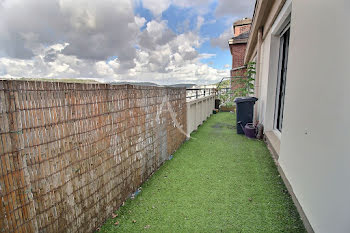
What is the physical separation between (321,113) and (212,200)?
1.57m

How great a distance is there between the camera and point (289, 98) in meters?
2.51

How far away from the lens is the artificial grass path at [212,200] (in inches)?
75.7

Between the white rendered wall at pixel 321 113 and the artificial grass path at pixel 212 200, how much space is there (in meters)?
0.33

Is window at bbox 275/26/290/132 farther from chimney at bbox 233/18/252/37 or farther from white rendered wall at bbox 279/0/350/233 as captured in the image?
chimney at bbox 233/18/252/37

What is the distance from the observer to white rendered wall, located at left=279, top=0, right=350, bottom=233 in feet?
4.08

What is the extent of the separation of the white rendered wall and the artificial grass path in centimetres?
33

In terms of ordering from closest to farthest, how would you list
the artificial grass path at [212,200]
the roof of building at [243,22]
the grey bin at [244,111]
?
the artificial grass path at [212,200], the grey bin at [244,111], the roof of building at [243,22]

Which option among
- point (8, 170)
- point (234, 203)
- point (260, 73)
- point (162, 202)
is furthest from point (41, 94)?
point (260, 73)

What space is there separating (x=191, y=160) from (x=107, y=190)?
202cm

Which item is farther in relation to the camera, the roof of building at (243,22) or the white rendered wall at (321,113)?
the roof of building at (243,22)

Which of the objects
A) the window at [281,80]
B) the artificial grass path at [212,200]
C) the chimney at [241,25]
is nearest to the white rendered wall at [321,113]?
the artificial grass path at [212,200]

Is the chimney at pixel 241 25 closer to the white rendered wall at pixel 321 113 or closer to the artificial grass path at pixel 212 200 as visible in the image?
the artificial grass path at pixel 212 200

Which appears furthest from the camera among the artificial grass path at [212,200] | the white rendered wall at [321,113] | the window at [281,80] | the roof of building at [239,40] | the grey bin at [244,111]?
the roof of building at [239,40]

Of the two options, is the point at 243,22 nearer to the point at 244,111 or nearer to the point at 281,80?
the point at 244,111
